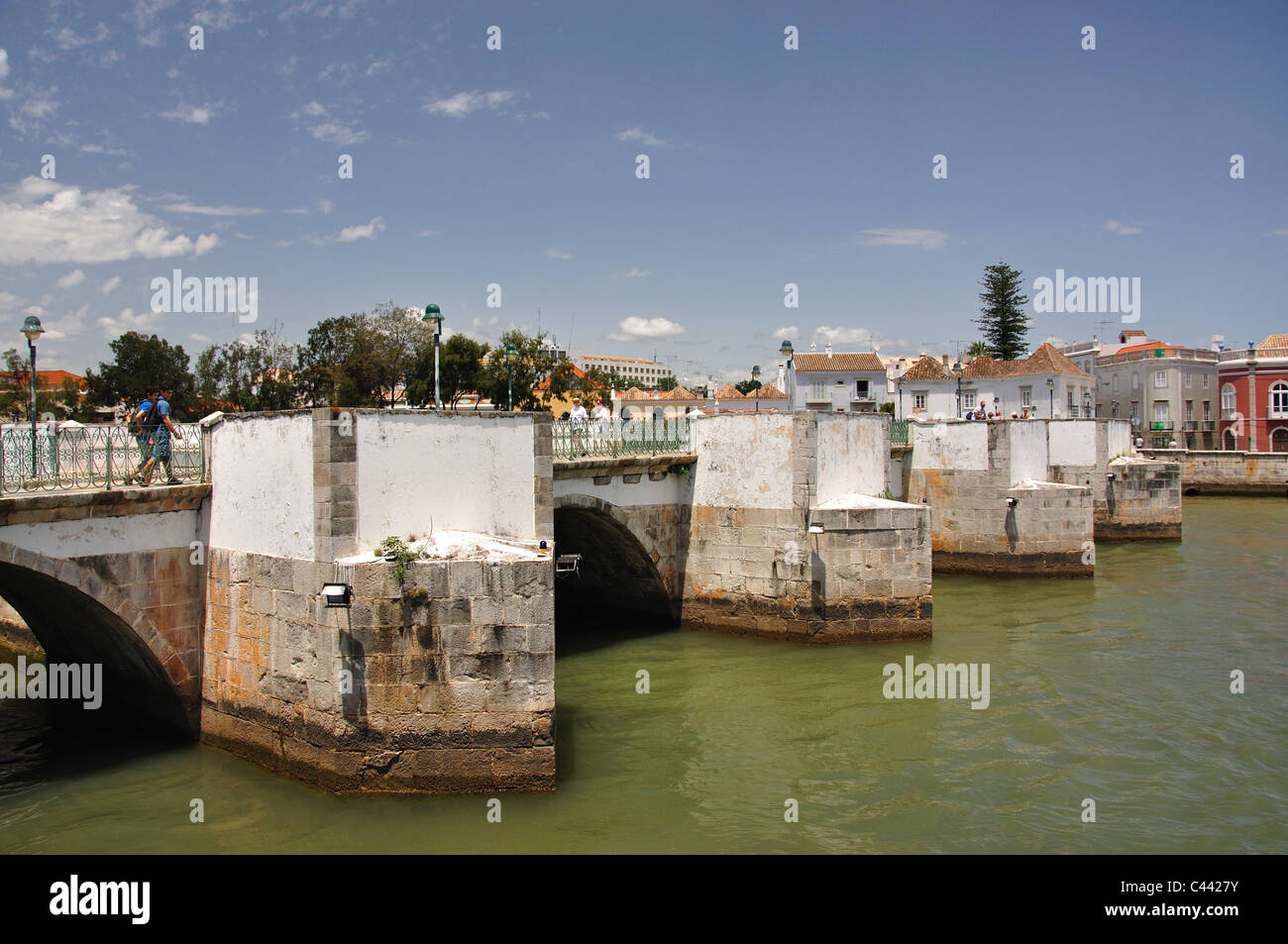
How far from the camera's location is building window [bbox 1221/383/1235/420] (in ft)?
183

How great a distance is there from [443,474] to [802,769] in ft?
20.1

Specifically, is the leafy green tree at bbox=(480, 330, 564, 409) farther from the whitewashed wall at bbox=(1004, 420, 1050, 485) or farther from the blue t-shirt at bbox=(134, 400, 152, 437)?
the blue t-shirt at bbox=(134, 400, 152, 437)

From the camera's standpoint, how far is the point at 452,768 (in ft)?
33.5

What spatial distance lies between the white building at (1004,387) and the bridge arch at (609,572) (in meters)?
34.5

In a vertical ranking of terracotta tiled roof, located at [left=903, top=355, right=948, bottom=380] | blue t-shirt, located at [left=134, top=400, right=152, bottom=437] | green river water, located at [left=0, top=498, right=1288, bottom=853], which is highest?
terracotta tiled roof, located at [left=903, top=355, right=948, bottom=380]

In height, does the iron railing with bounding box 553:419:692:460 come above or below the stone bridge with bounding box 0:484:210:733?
above

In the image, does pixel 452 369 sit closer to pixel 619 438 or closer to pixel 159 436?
pixel 619 438

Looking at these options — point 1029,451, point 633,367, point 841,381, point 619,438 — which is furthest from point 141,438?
point 633,367

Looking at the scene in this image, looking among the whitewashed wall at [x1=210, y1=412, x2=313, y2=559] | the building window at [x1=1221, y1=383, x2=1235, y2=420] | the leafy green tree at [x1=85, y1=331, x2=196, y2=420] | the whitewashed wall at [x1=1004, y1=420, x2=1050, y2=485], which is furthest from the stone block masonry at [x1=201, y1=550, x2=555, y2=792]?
the building window at [x1=1221, y1=383, x2=1235, y2=420]

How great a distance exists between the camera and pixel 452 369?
42.1 m

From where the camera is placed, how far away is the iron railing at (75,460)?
1052 cm

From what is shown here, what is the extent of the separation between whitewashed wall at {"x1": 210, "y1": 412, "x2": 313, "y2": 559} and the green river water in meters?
2.93

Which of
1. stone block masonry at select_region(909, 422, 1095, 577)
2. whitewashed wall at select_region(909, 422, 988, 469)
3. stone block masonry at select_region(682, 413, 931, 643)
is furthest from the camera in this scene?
whitewashed wall at select_region(909, 422, 988, 469)
